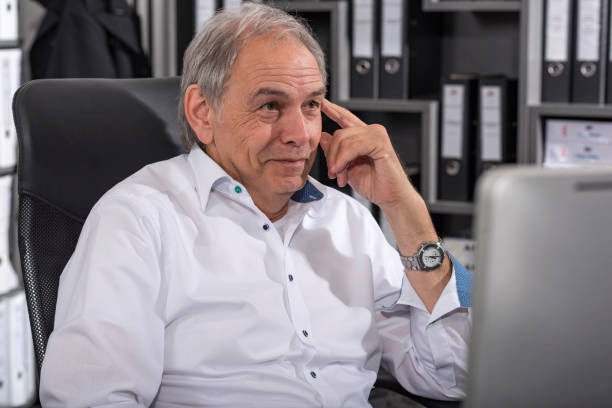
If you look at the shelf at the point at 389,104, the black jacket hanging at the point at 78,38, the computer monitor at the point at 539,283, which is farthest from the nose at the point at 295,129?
the black jacket hanging at the point at 78,38

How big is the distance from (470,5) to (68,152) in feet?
5.07

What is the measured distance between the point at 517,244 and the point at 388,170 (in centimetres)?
85

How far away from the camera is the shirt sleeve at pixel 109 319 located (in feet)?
3.69

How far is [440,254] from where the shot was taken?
1351mm

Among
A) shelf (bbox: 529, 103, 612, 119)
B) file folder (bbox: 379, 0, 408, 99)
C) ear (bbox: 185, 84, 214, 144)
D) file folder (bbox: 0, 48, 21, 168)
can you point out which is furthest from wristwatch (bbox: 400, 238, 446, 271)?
file folder (bbox: 0, 48, 21, 168)

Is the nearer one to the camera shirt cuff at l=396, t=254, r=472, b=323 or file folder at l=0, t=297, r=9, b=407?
shirt cuff at l=396, t=254, r=472, b=323

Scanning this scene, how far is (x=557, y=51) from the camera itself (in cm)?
245

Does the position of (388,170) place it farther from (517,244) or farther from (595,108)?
(595,108)

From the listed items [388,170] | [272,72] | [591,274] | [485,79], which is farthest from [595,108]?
[591,274]

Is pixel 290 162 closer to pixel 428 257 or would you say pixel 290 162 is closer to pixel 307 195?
pixel 307 195

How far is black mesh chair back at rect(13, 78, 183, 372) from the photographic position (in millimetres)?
1358

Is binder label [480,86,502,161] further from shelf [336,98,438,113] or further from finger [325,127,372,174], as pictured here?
finger [325,127,372,174]

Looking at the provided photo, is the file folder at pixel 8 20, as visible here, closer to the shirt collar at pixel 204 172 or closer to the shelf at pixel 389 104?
the shelf at pixel 389 104

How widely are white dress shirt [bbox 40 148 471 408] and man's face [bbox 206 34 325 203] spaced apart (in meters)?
0.06
